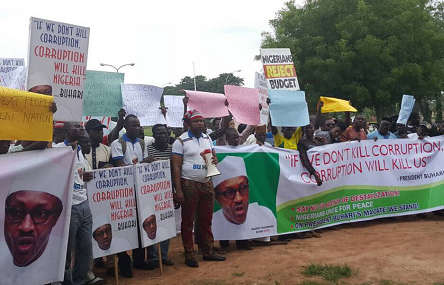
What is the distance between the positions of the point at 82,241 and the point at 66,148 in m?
1.06

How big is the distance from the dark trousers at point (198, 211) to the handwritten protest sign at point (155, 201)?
0.62 ft

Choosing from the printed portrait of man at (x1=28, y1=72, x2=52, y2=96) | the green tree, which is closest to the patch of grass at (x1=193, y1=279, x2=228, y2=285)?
the printed portrait of man at (x1=28, y1=72, x2=52, y2=96)

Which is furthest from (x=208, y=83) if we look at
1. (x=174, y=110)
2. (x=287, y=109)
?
(x=287, y=109)

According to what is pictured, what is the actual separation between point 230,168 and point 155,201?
159 centimetres

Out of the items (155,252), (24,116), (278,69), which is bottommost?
(155,252)

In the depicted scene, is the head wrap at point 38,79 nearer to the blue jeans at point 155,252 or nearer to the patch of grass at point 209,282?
the blue jeans at point 155,252

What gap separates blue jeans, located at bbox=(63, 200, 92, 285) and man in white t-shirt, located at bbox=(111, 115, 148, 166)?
3.01 ft

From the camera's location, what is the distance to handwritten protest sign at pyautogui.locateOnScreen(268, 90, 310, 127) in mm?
8109

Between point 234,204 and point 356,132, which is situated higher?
point 356,132

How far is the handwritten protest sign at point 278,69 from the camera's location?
8422 millimetres

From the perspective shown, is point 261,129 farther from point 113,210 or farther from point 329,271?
point 113,210

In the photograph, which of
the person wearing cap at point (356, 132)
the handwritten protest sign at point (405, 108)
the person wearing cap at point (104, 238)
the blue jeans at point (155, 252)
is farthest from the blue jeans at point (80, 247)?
→ the handwritten protest sign at point (405, 108)

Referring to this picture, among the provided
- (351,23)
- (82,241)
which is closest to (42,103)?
(82,241)

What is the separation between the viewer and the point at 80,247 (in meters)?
5.35
